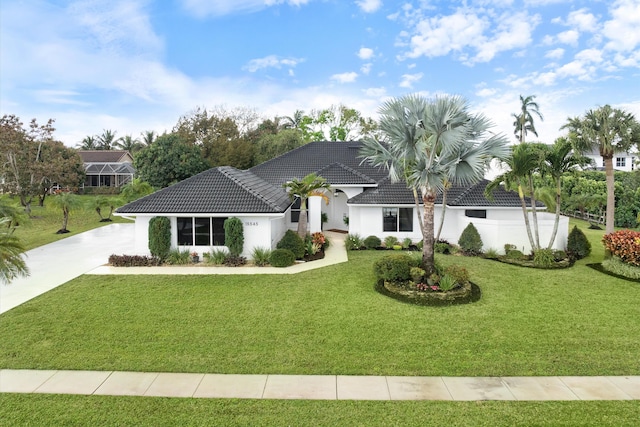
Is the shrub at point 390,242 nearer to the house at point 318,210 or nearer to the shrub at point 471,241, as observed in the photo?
the house at point 318,210

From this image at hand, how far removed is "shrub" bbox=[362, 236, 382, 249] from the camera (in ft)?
68.4

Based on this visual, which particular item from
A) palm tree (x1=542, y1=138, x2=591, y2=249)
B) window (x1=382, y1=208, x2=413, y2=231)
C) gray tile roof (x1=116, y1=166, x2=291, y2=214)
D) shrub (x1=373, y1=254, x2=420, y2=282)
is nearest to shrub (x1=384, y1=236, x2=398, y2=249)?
window (x1=382, y1=208, x2=413, y2=231)

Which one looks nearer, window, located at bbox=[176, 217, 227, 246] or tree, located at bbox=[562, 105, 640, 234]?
tree, located at bbox=[562, 105, 640, 234]

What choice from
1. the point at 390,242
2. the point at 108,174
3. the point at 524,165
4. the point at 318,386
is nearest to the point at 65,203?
the point at 390,242

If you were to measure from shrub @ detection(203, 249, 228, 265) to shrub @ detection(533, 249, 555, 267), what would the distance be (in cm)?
1445

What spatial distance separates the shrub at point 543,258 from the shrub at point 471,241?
2693 mm

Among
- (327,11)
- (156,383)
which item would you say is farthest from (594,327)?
(327,11)

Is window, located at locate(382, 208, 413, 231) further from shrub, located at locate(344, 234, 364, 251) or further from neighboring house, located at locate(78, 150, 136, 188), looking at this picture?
neighboring house, located at locate(78, 150, 136, 188)

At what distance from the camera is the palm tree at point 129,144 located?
8288cm

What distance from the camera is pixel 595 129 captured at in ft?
58.9

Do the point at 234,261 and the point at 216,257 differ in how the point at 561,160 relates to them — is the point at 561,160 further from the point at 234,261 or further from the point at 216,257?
the point at 216,257

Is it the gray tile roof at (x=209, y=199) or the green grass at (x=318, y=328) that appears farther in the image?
the gray tile roof at (x=209, y=199)

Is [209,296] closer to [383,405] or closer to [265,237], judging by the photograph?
[265,237]

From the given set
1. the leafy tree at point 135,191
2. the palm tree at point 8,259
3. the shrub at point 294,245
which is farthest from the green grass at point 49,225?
the shrub at point 294,245
